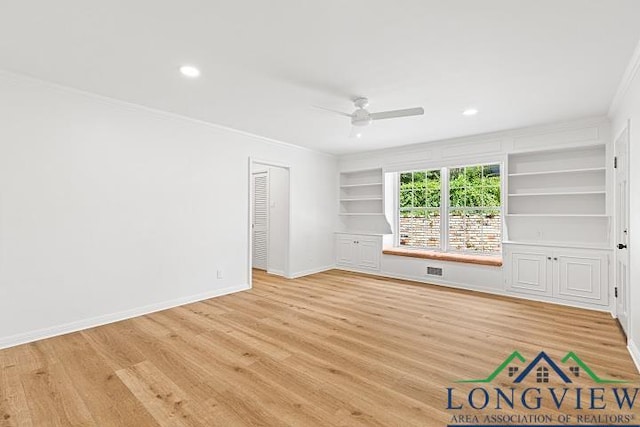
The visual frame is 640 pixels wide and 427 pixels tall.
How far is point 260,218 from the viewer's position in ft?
22.2

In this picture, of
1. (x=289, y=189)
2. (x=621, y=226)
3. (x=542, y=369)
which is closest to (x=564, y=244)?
(x=621, y=226)

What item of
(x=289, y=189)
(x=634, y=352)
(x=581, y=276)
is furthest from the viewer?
(x=289, y=189)

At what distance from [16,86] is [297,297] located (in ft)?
12.7

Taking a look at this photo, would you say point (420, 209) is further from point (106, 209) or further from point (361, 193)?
point (106, 209)

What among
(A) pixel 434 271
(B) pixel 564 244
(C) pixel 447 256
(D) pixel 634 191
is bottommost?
(A) pixel 434 271

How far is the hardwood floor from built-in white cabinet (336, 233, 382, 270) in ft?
6.71

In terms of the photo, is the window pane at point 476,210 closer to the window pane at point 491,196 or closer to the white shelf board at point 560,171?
the window pane at point 491,196

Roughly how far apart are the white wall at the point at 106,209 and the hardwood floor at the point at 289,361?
37 cm

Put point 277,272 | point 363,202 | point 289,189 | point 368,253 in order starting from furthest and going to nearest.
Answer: point 363,202 → point 368,253 → point 277,272 → point 289,189

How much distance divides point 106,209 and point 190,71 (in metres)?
1.87

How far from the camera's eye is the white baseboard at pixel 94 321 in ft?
9.68

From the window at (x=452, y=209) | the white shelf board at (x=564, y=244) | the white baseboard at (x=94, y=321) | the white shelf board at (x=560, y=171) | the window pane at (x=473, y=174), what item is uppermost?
the window pane at (x=473, y=174)

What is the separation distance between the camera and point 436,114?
4020 mm

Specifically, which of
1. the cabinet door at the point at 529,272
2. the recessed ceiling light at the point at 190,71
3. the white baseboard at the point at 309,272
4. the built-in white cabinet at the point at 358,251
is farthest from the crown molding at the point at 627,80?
the white baseboard at the point at 309,272
